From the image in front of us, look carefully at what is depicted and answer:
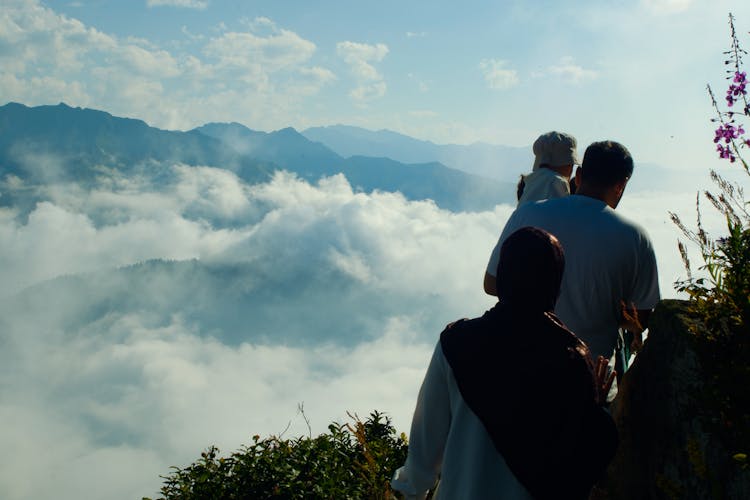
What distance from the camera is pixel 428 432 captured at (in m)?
2.14

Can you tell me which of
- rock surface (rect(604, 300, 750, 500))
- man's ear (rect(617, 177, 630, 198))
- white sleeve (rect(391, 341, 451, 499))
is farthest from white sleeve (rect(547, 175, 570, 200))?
white sleeve (rect(391, 341, 451, 499))

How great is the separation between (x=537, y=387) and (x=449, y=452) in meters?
0.41

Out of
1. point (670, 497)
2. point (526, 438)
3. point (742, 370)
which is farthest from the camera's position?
point (670, 497)

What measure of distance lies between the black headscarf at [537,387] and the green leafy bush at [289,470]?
2.28 meters

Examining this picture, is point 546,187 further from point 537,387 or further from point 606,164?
point 537,387

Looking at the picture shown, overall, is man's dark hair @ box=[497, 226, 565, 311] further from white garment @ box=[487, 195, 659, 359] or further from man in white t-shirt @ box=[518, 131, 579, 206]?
man in white t-shirt @ box=[518, 131, 579, 206]

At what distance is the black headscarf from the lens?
1942 millimetres

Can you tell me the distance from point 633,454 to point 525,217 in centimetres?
128

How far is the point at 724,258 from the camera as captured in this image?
2.39m

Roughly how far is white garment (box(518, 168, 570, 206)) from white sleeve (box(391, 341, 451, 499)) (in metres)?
2.12

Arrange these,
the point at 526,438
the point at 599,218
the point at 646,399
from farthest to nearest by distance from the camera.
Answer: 1. the point at 599,218
2. the point at 646,399
3. the point at 526,438

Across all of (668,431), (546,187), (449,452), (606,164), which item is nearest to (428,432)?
(449,452)

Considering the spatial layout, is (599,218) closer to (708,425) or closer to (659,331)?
(659,331)

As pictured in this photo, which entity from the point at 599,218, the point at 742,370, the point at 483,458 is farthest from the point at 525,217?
the point at 483,458
